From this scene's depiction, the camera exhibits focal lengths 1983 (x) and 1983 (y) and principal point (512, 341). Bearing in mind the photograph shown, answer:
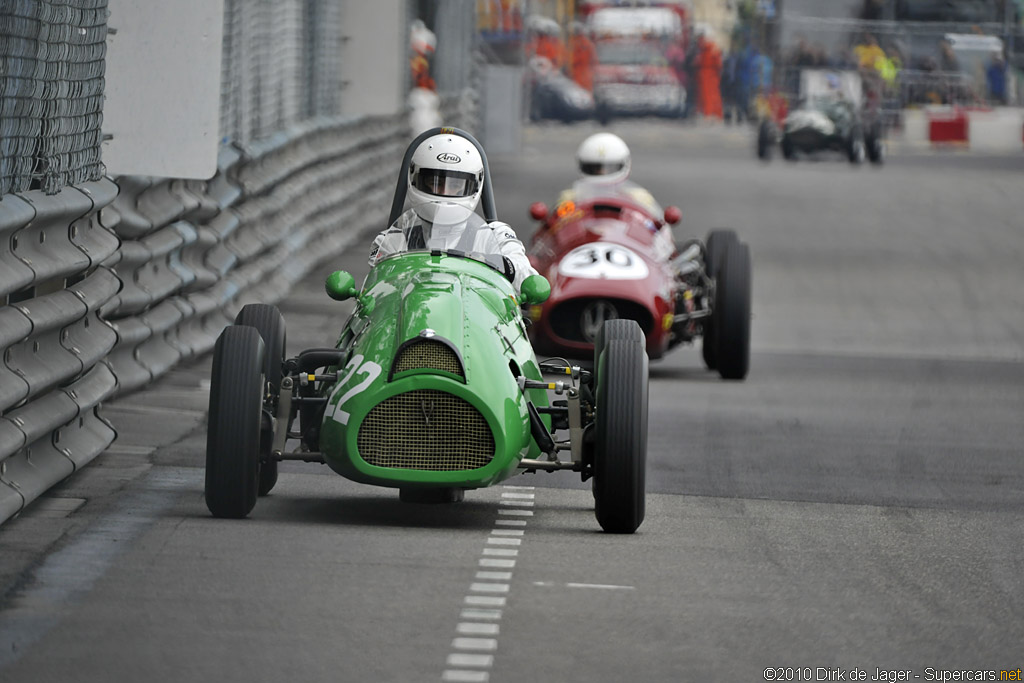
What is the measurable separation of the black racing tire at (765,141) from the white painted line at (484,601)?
33.0m

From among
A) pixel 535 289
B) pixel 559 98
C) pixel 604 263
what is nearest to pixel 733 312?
pixel 604 263

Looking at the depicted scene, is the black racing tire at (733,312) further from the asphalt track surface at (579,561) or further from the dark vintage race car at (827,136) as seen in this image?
the dark vintage race car at (827,136)

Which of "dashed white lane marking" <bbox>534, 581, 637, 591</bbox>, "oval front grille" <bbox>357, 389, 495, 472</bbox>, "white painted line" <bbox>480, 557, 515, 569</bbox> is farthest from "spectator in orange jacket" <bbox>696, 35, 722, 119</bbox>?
"dashed white lane marking" <bbox>534, 581, 637, 591</bbox>

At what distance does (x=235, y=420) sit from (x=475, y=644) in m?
1.80

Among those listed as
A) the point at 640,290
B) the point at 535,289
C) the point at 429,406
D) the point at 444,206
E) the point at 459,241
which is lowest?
the point at 640,290

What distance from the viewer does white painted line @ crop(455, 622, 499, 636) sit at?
607 cm

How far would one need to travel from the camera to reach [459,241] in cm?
882

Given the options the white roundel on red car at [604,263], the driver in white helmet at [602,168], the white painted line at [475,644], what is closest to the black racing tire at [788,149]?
the driver in white helmet at [602,168]

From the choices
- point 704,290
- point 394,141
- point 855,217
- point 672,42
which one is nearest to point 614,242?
point 704,290

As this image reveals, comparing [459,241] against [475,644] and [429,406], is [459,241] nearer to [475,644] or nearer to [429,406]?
[429,406]

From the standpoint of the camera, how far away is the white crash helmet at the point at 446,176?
894 centimetres

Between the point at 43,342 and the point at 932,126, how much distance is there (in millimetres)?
37431

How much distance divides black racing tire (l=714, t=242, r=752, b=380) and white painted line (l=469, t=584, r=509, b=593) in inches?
282

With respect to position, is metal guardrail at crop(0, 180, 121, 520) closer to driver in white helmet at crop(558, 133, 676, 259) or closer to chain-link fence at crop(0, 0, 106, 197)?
chain-link fence at crop(0, 0, 106, 197)
